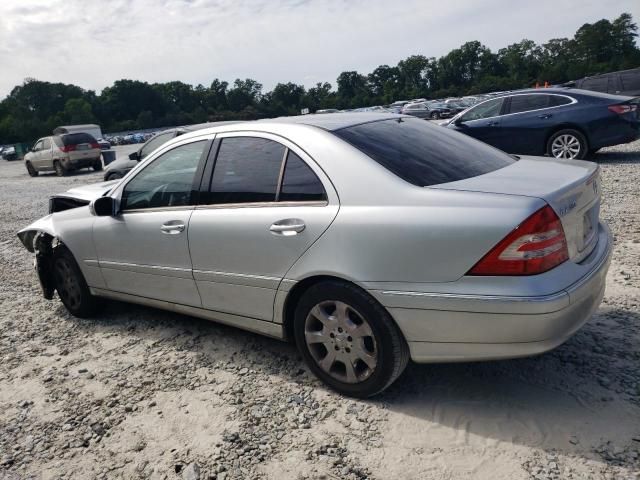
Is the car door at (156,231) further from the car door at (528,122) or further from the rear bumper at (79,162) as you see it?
the rear bumper at (79,162)

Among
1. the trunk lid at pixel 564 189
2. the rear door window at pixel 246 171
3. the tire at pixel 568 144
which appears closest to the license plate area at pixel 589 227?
the trunk lid at pixel 564 189

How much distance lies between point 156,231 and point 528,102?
8.53 meters

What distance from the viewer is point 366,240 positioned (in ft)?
8.70

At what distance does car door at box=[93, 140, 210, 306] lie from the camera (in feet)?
11.8

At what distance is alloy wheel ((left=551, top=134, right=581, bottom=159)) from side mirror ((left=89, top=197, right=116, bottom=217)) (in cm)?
799

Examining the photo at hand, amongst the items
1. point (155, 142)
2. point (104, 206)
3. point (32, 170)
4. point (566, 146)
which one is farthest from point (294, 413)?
point (32, 170)

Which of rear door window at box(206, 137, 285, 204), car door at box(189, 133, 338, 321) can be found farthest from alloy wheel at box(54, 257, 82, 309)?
rear door window at box(206, 137, 285, 204)

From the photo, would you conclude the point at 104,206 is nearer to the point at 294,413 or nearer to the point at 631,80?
the point at 294,413

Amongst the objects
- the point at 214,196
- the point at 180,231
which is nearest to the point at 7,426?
the point at 180,231

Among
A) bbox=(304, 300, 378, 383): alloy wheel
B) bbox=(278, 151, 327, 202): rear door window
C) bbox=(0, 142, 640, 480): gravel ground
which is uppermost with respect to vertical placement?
bbox=(278, 151, 327, 202): rear door window

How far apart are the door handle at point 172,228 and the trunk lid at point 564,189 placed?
1.75 metres

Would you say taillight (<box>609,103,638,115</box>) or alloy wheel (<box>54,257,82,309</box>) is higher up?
taillight (<box>609,103,638,115</box>)

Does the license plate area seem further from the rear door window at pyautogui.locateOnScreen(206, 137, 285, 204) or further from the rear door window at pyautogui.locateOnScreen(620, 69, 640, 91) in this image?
the rear door window at pyautogui.locateOnScreen(620, 69, 640, 91)

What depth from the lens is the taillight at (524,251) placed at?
2.36m
